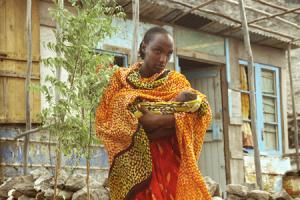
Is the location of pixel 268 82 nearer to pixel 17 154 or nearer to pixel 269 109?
pixel 269 109

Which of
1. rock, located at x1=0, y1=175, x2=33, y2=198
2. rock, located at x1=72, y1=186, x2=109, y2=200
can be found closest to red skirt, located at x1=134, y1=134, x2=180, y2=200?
rock, located at x1=72, y1=186, x2=109, y2=200

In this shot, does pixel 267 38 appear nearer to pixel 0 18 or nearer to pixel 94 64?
pixel 0 18

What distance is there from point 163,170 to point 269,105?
328 inches

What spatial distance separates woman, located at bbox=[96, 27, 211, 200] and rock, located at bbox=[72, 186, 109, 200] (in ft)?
8.22

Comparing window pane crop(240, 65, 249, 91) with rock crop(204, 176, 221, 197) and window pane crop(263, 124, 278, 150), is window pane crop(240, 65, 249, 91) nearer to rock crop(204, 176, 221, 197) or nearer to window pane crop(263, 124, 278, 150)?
window pane crop(263, 124, 278, 150)

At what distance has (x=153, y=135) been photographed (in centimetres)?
243

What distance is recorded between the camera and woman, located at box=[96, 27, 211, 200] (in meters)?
2.39

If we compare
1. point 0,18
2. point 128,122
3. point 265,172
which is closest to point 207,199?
point 128,122

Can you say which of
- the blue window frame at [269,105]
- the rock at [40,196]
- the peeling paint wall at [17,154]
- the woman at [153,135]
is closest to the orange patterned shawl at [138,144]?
the woman at [153,135]

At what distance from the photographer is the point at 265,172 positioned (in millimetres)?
9961

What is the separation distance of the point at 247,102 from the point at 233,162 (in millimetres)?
1242

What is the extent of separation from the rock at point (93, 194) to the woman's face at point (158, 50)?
8.81 feet

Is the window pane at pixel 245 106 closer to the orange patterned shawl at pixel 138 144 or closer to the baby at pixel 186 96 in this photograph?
the orange patterned shawl at pixel 138 144

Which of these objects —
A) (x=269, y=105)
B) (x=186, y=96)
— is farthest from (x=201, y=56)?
(x=186, y=96)
